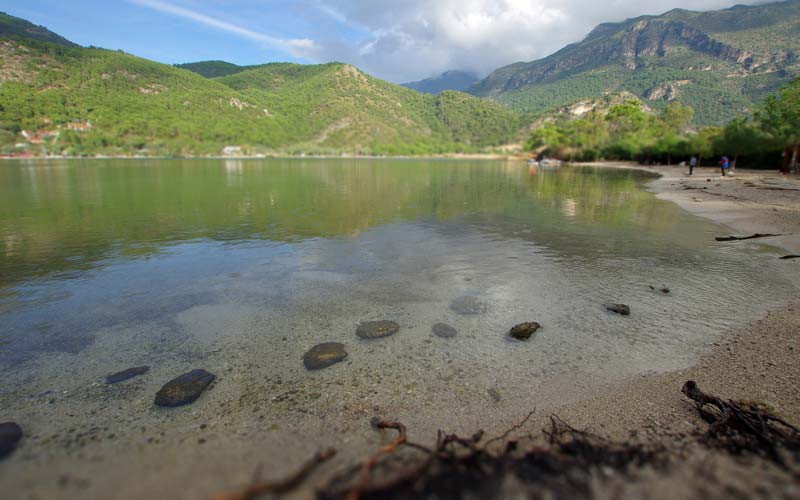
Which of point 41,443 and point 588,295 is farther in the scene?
point 588,295

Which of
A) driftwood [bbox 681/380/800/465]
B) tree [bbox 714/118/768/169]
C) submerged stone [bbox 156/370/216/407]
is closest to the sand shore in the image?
driftwood [bbox 681/380/800/465]

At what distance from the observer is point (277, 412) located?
5164 millimetres

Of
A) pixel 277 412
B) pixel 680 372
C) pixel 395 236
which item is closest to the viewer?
pixel 277 412

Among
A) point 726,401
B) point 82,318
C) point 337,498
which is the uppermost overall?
point 337,498

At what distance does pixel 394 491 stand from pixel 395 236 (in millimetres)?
14425

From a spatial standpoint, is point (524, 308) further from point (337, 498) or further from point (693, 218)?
point (693, 218)

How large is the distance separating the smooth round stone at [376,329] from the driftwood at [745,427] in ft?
16.1

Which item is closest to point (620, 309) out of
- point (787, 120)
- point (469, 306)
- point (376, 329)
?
point (469, 306)

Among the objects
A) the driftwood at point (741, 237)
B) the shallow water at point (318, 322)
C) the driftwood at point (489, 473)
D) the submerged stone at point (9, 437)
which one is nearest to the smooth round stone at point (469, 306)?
the shallow water at point (318, 322)

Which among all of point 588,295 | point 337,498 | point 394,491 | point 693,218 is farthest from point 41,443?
point 693,218

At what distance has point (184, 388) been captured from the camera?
573 cm

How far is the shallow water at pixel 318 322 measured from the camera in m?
4.98

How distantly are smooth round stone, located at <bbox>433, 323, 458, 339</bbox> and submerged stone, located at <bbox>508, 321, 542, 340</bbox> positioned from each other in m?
1.14

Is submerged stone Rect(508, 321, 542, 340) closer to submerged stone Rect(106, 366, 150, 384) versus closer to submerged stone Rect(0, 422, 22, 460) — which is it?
submerged stone Rect(106, 366, 150, 384)
